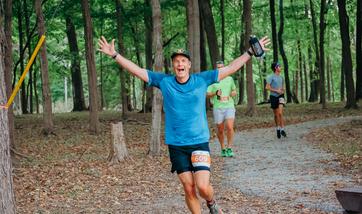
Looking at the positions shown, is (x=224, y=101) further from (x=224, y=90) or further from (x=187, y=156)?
(x=187, y=156)

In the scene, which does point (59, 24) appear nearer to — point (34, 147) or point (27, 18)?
point (27, 18)

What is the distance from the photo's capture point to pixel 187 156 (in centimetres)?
639

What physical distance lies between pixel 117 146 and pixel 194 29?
8.05m

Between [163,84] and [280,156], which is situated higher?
[163,84]

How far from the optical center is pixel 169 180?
11.0m

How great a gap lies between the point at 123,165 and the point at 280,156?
12.3 ft

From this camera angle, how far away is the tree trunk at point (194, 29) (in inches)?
768

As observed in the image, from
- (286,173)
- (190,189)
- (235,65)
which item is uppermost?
(235,65)

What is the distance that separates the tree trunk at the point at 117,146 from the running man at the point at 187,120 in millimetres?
7021

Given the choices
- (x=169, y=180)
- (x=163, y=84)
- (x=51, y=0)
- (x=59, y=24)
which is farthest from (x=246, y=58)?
(x=59, y=24)

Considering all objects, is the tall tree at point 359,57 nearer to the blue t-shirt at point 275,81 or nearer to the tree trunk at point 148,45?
the tree trunk at point 148,45

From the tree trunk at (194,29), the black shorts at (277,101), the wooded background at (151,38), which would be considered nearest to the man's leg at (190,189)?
the wooded background at (151,38)

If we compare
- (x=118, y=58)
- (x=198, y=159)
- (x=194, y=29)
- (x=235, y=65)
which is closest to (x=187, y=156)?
(x=198, y=159)

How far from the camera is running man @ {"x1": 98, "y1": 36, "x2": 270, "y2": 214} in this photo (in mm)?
6297
